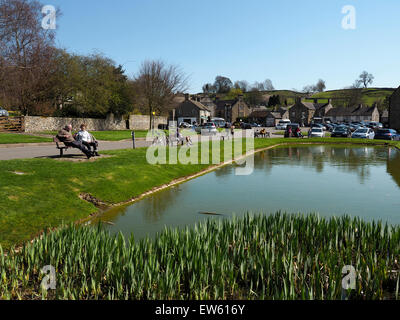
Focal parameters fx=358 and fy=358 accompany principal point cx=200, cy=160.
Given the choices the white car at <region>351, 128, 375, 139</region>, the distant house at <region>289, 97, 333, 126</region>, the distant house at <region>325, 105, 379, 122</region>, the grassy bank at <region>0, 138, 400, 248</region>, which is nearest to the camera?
the grassy bank at <region>0, 138, 400, 248</region>

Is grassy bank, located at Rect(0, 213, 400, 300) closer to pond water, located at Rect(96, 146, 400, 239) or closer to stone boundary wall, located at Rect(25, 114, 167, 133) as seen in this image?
pond water, located at Rect(96, 146, 400, 239)

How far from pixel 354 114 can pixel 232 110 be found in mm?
43965

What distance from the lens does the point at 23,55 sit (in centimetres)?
3766

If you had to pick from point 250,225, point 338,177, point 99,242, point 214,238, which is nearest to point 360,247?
point 250,225

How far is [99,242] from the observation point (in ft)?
19.5

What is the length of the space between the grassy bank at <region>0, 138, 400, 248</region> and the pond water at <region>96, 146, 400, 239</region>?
2.98 ft

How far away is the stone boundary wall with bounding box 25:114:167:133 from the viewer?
38.7 metres

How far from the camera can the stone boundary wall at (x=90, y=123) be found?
3869 cm

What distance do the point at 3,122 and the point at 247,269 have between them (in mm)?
35650

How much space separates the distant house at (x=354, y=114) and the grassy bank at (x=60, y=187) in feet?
405

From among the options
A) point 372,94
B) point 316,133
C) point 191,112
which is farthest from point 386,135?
point 372,94

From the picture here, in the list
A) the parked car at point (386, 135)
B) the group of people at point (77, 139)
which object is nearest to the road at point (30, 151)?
the group of people at point (77, 139)

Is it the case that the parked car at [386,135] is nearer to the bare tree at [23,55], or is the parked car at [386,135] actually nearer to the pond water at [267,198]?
the pond water at [267,198]

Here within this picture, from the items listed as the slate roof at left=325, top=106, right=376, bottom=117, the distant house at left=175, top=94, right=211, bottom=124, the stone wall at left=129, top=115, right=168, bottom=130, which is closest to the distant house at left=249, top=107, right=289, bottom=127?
the slate roof at left=325, top=106, right=376, bottom=117
